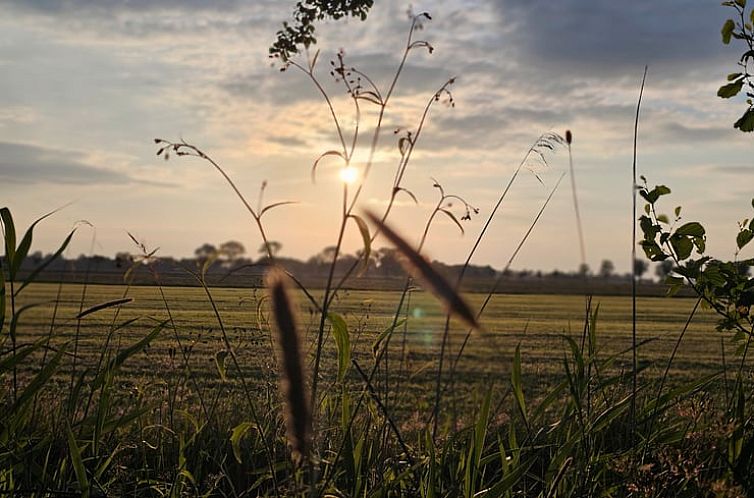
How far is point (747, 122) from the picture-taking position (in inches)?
118

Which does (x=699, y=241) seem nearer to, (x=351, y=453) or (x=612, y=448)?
(x=612, y=448)

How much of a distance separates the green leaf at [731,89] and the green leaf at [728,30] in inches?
6.8

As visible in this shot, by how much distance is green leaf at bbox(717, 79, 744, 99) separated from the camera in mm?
3016

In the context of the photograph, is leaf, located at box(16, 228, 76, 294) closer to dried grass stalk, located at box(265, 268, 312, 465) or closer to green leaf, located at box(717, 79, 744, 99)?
dried grass stalk, located at box(265, 268, 312, 465)

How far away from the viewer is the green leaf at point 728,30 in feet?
10.1

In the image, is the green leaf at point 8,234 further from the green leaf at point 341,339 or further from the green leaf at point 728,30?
the green leaf at point 728,30

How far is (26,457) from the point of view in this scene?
1.94 meters

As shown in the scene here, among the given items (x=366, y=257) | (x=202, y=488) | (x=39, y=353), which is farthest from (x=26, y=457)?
(x=39, y=353)

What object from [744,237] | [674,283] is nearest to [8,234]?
[674,283]

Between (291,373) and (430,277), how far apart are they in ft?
0.78

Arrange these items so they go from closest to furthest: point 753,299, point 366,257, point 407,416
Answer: point 366,257 → point 753,299 → point 407,416

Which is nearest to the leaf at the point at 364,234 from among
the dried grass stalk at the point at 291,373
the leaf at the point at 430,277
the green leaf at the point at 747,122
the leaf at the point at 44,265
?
the leaf at the point at 430,277

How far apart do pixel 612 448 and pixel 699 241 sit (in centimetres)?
84

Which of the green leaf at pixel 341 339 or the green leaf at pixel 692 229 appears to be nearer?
the green leaf at pixel 341 339
